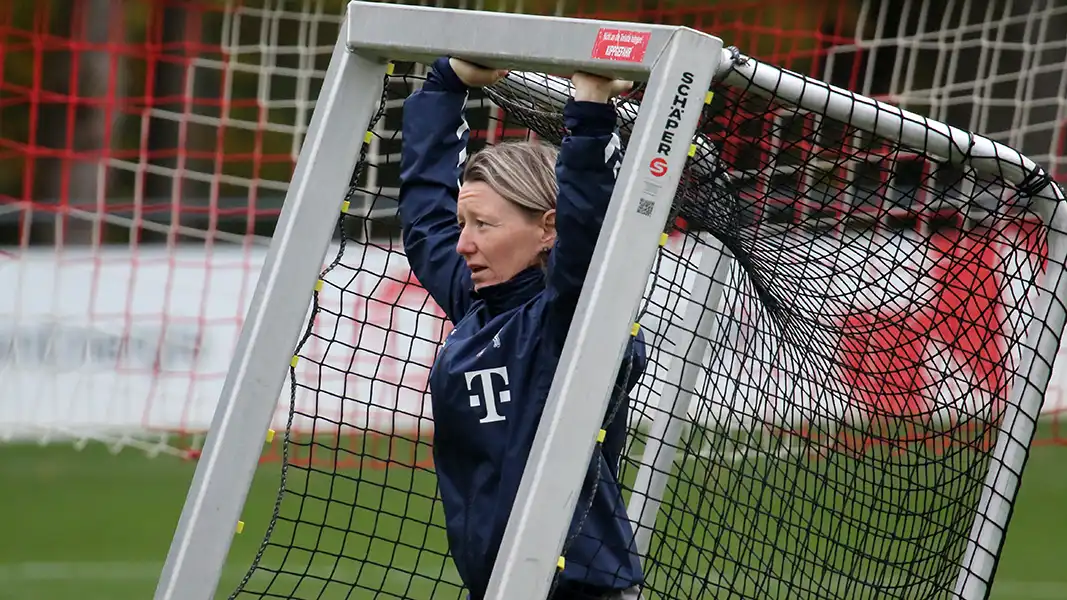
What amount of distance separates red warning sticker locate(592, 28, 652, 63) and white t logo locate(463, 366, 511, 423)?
0.74 m

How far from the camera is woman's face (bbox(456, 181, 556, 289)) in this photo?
112 inches

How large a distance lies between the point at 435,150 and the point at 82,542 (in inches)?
178

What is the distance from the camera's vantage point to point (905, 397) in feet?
12.3

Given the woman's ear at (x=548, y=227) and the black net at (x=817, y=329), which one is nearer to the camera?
the woman's ear at (x=548, y=227)

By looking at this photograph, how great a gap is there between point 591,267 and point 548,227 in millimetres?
614

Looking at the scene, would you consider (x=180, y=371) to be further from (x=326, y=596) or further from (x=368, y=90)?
(x=368, y=90)

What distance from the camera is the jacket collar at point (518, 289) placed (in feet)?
9.41

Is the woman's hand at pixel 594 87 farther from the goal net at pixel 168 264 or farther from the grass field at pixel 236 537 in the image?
the goal net at pixel 168 264

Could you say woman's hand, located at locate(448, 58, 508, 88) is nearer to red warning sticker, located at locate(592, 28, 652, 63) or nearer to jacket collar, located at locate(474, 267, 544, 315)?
jacket collar, located at locate(474, 267, 544, 315)

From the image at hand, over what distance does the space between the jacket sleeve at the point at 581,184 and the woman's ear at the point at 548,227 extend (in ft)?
1.16

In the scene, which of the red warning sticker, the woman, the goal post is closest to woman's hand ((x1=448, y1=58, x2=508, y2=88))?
the woman

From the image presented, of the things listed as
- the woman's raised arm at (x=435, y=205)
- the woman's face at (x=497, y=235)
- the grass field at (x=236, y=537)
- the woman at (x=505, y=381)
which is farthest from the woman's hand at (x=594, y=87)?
the grass field at (x=236, y=537)

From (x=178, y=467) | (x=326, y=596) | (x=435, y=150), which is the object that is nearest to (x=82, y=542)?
(x=326, y=596)

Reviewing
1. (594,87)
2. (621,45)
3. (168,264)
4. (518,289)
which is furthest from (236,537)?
(621,45)
